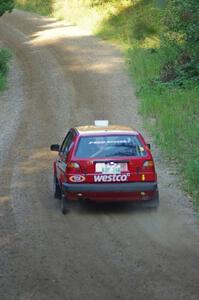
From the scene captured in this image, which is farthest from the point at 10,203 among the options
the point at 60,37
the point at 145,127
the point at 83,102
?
the point at 60,37

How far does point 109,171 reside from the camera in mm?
12586

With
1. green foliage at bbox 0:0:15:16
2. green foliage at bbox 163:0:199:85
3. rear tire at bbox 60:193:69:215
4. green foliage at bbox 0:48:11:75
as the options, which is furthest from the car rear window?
green foliage at bbox 0:48:11:75

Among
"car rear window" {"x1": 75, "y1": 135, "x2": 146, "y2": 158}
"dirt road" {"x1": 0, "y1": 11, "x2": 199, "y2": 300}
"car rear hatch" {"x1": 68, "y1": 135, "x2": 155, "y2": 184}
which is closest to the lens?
"dirt road" {"x1": 0, "y1": 11, "x2": 199, "y2": 300}

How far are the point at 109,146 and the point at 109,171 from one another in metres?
0.59

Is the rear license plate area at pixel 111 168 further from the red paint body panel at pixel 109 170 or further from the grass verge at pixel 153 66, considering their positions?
the grass verge at pixel 153 66

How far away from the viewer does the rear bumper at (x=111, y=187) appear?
12.5 meters

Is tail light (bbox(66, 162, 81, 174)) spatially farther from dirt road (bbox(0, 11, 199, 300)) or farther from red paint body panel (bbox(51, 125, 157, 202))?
dirt road (bbox(0, 11, 199, 300))

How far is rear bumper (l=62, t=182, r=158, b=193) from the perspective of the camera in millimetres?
12500

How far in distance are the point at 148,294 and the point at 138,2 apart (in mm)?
35613

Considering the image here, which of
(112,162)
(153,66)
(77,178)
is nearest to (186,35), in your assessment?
(153,66)

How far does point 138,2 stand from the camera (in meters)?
42.2

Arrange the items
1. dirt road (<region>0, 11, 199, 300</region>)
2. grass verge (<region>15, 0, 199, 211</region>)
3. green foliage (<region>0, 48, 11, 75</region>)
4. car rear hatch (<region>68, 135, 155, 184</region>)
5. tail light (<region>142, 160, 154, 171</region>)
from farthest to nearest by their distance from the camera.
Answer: green foliage (<region>0, 48, 11, 75</region>) < grass verge (<region>15, 0, 199, 211</region>) < tail light (<region>142, 160, 154, 171</region>) < car rear hatch (<region>68, 135, 155, 184</region>) < dirt road (<region>0, 11, 199, 300</region>)

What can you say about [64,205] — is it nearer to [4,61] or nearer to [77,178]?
[77,178]

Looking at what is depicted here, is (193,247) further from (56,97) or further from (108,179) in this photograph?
(56,97)
